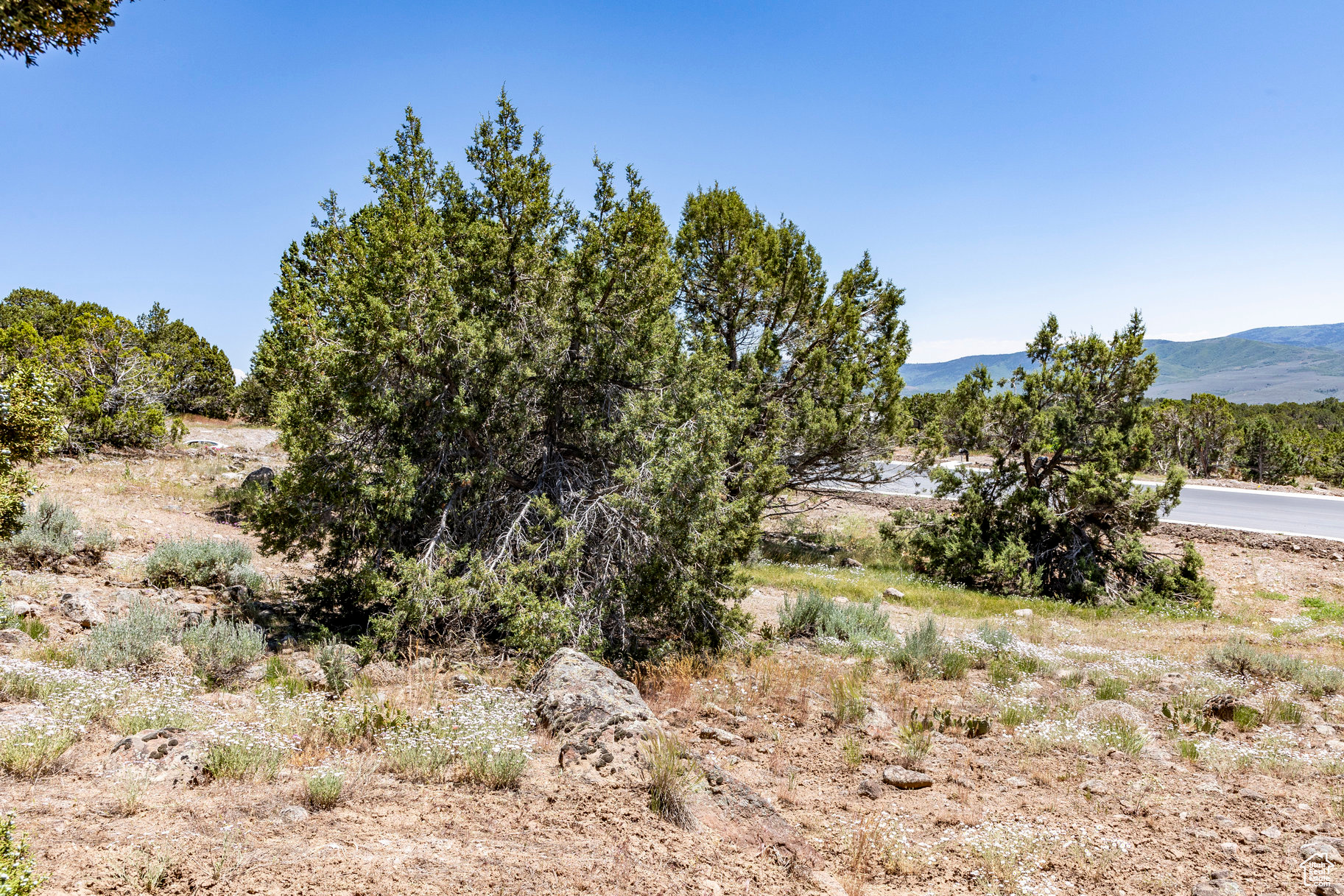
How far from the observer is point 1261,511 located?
20.5 m

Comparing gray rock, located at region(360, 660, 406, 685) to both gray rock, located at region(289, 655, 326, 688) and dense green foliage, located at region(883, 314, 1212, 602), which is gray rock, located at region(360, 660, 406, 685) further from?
dense green foliage, located at region(883, 314, 1212, 602)

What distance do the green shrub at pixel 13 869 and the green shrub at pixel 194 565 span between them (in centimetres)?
654

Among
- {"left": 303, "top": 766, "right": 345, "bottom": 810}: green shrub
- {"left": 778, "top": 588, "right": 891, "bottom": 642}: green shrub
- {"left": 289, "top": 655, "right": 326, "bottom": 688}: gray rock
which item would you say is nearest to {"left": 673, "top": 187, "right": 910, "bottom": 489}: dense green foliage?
{"left": 778, "top": 588, "right": 891, "bottom": 642}: green shrub

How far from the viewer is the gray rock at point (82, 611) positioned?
6.18 metres

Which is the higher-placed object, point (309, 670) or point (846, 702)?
point (309, 670)

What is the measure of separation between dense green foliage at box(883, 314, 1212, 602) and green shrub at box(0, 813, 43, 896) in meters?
14.8

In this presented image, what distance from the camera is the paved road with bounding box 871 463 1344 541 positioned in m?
17.9

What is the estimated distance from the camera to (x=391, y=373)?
719 cm

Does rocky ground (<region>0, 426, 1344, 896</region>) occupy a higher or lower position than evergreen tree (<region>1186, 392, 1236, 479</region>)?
lower

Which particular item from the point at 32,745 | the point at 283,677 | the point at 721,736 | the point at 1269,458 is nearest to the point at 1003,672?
the point at 721,736

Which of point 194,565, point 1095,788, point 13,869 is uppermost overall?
point 13,869

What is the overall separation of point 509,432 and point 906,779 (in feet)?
17.6

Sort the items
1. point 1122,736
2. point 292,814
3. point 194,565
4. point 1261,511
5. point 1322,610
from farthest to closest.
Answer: point 1261,511 → point 1322,610 → point 194,565 → point 1122,736 → point 292,814

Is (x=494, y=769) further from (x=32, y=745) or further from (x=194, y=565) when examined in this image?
(x=194, y=565)
